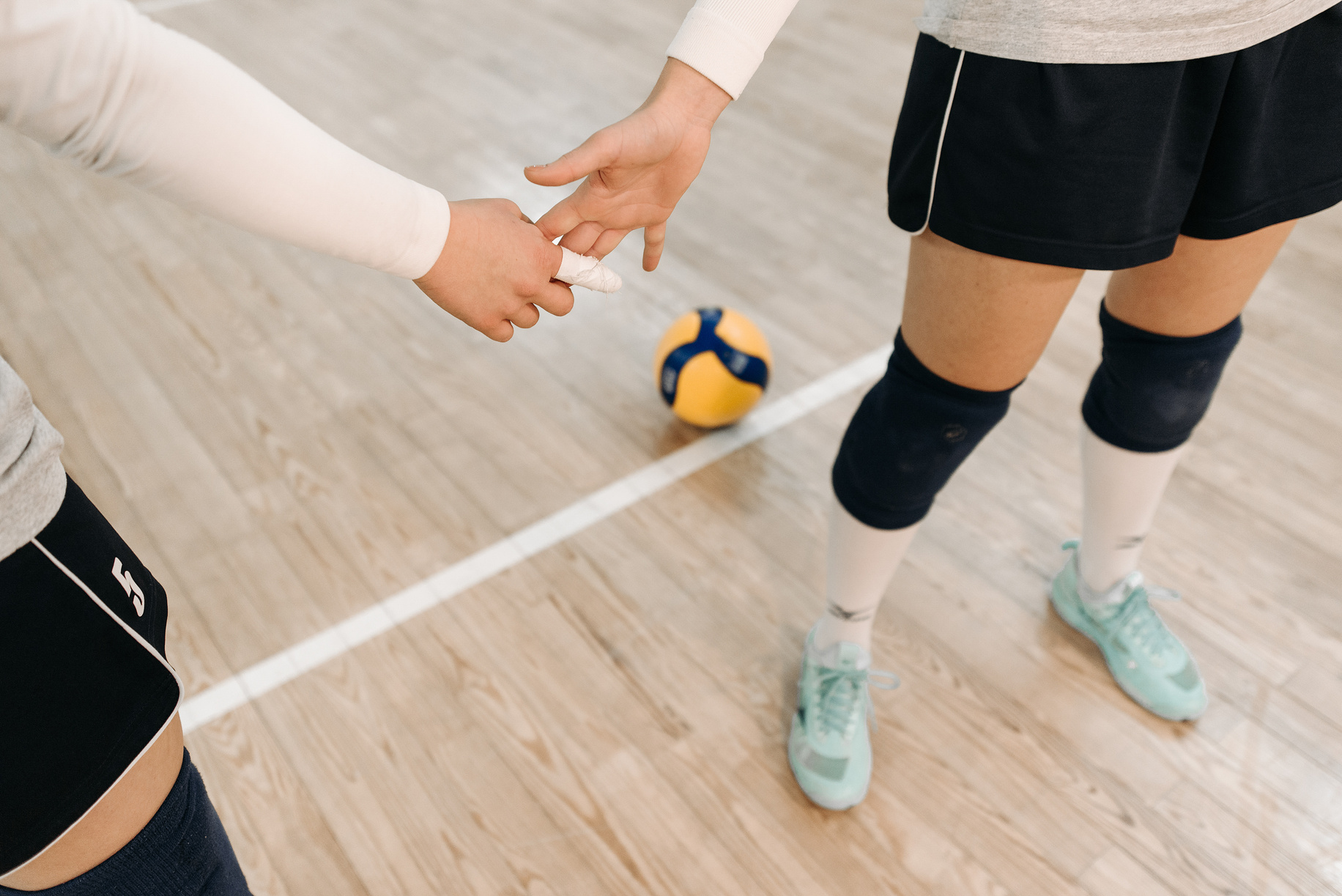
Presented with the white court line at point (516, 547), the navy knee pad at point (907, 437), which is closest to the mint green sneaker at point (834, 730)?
the navy knee pad at point (907, 437)

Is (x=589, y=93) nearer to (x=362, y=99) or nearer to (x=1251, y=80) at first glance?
(x=362, y=99)

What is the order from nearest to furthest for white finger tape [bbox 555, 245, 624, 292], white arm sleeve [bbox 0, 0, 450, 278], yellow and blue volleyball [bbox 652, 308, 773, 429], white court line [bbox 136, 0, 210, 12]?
1. white arm sleeve [bbox 0, 0, 450, 278]
2. white finger tape [bbox 555, 245, 624, 292]
3. yellow and blue volleyball [bbox 652, 308, 773, 429]
4. white court line [bbox 136, 0, 210, 12]

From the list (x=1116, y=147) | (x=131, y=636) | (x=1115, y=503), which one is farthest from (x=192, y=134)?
(x=1115, y=503)

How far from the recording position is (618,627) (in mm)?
1403

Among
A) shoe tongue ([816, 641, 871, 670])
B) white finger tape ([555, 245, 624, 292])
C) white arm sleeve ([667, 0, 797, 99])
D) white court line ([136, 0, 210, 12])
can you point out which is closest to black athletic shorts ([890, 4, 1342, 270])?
white arm sleeve ([667, 0, 797, 99])

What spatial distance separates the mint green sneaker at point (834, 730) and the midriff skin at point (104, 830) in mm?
742

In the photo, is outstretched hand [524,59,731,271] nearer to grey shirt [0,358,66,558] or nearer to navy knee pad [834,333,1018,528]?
navy knee pad [834,333,1018,528]

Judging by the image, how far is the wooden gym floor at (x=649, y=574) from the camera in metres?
1.17

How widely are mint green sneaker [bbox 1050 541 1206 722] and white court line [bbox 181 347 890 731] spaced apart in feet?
1.98

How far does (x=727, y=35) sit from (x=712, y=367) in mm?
796

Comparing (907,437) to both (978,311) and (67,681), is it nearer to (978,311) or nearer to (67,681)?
(978,311)

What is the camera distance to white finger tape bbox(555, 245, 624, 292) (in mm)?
887

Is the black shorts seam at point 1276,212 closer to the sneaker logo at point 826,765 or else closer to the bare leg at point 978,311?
the bare leg at point 978,311

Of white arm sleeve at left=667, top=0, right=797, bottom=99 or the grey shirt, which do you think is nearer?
the grey shirt
